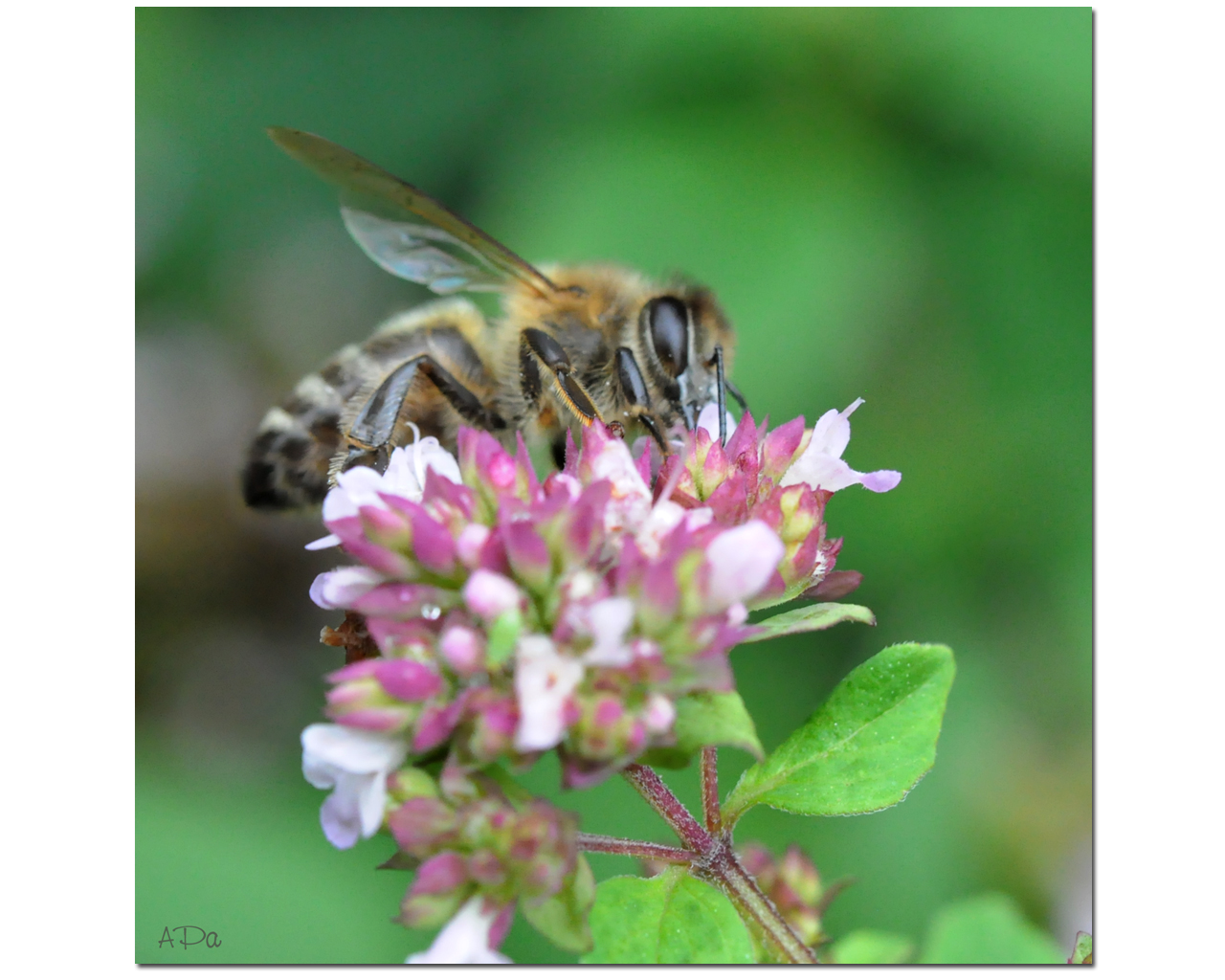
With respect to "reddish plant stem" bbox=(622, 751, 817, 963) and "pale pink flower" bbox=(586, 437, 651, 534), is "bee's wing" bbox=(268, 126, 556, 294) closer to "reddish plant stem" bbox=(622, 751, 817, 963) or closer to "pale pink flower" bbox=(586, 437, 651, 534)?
"pale pink flower" bbox=(586, 437, 651, 534)

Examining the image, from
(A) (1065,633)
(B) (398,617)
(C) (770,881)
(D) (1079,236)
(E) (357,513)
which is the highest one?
(D) (1079,236)

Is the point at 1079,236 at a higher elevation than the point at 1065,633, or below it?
higher

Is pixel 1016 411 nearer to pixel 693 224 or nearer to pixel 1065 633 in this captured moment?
pixel 1065 633

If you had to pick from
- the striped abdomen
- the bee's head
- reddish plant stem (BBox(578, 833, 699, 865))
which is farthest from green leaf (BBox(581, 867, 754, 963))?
A: the striped abdomen

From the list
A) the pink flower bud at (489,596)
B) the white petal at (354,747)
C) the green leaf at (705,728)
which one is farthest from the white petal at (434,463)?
the green leaf at (705,728)

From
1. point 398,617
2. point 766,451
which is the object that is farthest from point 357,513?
point 766,451

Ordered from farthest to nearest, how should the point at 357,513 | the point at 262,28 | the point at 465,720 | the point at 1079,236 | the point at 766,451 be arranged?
1. the point at 262,28
2. the point at 1079,236
3. the point at 766,451
4. the point at 357,513
5. the point at 465,720
